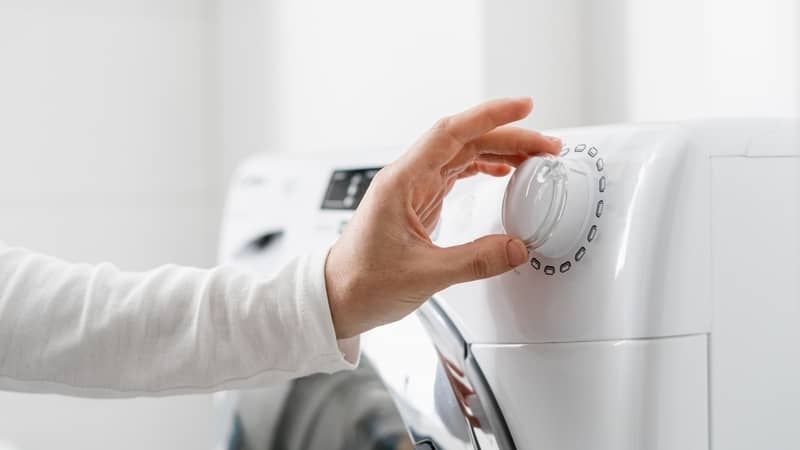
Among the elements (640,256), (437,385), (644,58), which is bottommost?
(437,385)

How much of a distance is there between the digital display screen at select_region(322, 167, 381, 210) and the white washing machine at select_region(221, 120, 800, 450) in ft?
0.82

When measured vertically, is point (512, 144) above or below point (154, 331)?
above

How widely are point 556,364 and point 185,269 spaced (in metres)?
0.27

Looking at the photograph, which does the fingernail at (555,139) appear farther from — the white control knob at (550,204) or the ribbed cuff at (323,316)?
the ribbed cuff at (323,316)

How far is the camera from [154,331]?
61 centimetres

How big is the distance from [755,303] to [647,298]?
0.07 meters

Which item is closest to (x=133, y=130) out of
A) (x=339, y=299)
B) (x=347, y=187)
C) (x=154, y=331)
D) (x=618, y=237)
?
(x=347, y=187)

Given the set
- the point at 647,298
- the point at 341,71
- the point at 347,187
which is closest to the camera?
the point at 647,298

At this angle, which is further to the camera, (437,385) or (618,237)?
(437,385)

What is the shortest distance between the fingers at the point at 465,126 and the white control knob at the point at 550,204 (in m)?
0.03

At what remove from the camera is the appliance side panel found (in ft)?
1.56

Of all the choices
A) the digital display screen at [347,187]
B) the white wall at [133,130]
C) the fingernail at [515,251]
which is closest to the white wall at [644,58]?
the digital display screen at [347,187]

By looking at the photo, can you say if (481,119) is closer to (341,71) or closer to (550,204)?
(550,204)

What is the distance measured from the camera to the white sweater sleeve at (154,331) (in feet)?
1.86
